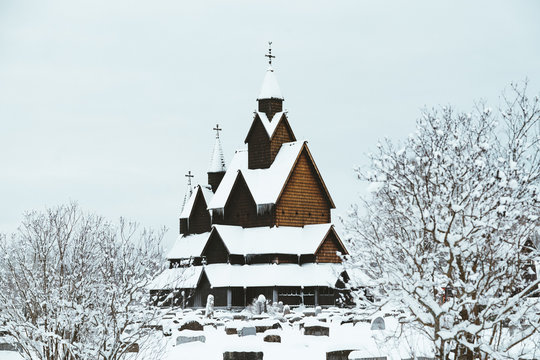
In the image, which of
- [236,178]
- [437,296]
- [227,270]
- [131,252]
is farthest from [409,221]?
[236,178]

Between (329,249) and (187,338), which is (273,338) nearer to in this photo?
(187,338)

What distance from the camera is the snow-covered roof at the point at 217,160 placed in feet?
227

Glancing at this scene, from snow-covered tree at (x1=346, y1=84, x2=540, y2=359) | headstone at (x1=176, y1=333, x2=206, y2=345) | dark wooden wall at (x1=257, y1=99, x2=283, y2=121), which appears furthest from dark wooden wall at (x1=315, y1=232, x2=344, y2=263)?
snow-covered tree at (x1=346, y1=84, x2=540, y2=359)

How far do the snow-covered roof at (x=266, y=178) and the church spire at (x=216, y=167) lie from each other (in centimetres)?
573

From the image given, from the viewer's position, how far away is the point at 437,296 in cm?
1020

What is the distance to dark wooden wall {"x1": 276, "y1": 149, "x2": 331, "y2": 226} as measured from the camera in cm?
5655

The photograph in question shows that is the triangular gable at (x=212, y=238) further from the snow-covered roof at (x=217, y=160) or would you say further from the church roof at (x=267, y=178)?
the snow-covered roof at (x=217, y=160)

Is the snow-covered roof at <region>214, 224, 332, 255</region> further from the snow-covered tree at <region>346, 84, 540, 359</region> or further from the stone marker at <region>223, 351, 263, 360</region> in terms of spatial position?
the snow-covered tree at <region>346, 84, 540, 359</region>

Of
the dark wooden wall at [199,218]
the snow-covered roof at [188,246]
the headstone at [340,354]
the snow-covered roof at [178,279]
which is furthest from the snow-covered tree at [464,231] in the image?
the dark wooden wall at [199,218]

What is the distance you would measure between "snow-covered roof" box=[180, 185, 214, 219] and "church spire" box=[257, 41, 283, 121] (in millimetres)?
10833

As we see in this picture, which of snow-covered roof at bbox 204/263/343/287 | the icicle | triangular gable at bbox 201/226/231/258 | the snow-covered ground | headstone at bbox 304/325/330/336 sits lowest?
the snow-covered ground

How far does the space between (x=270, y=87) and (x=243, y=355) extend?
146ft

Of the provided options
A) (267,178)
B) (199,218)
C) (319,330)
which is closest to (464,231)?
A: (319,330)

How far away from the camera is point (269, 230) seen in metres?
55.8
